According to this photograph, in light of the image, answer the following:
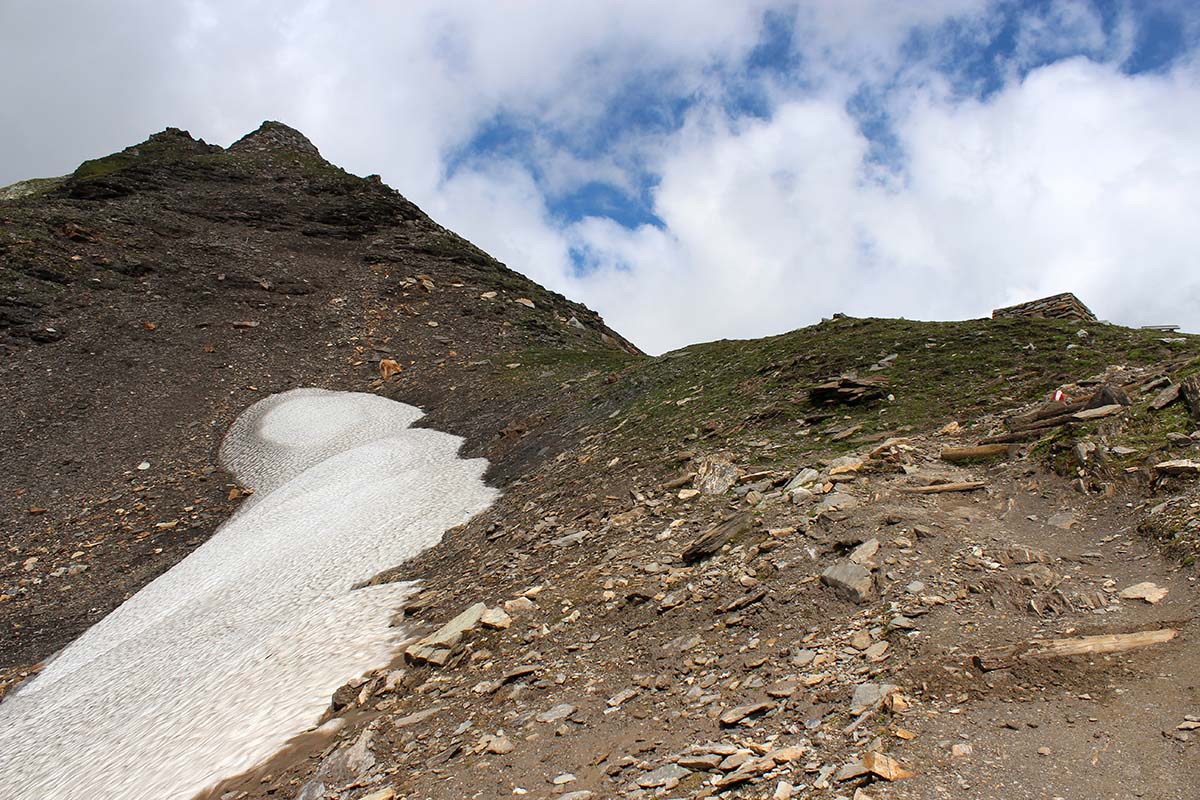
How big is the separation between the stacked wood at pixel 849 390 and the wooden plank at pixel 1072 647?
830cm

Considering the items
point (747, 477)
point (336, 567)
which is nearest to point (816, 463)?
point (747, 477)

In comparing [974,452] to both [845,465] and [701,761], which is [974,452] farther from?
[701,761]

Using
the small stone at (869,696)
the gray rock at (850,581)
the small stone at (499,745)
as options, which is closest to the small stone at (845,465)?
the gray rock at (850,581)

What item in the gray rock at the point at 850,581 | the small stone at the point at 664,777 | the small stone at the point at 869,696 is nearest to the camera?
the small stone at the point at 664,777

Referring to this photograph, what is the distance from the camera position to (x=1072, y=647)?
630cm

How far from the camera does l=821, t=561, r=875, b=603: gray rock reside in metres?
7.80

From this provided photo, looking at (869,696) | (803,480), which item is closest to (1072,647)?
(869,696)

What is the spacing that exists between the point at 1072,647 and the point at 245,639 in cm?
1285

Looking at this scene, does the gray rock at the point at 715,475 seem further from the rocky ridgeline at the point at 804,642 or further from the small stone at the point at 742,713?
the small stone at the point at 742,713

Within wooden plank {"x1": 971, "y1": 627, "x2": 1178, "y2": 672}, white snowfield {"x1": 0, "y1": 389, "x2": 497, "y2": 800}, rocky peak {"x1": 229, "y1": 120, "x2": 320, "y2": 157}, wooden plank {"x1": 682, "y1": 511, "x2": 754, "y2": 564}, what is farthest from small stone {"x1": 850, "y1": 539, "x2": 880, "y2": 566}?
rocky peak {"x1": 229, "y1": 120, "x2": 320, "y2": 157}

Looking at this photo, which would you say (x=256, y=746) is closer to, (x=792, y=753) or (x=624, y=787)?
(x=624, y=787)

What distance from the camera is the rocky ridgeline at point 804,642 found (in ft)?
19.0

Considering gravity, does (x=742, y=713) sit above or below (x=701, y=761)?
above

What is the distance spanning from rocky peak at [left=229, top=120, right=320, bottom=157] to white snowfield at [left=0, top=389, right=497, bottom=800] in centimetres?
4270
